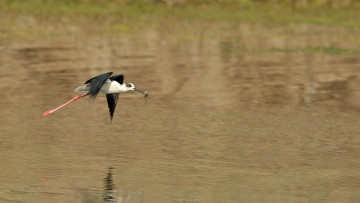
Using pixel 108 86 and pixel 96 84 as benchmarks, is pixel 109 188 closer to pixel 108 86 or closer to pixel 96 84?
pixel 96 84

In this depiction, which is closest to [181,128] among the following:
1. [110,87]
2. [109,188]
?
[110,87]

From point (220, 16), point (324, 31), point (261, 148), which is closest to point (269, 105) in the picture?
point (261, 148)

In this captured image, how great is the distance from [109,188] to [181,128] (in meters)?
3.94

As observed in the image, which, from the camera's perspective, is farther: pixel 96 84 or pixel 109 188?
pixel 96 84

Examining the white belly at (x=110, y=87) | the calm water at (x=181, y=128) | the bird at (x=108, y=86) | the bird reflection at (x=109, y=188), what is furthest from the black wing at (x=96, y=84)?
the bird reflection at (x=109, y=188)

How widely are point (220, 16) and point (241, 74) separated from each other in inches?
461

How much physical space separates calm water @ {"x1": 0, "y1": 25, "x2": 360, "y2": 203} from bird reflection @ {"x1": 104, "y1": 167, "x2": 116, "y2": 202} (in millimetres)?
21

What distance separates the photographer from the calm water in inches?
410

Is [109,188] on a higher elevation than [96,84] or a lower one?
lower

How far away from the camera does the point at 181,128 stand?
14055 mm

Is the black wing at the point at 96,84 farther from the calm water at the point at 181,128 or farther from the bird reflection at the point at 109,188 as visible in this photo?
the bird reflection at the point at 109,188

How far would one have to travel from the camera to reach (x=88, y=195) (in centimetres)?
987

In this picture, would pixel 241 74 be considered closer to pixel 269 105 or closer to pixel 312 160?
pixel 269 105

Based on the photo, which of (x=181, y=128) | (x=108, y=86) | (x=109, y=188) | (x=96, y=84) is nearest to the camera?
(x=109, y=188)
